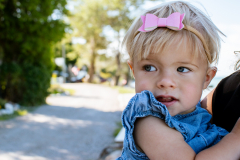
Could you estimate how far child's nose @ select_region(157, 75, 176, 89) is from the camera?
1.13 m

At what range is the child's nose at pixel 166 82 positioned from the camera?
1126 millimetres

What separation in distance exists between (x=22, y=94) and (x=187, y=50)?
28.2 feet

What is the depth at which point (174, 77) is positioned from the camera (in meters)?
1.16

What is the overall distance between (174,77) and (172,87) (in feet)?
0.16

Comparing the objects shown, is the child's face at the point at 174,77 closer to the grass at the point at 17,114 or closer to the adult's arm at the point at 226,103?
the adult's arm at the point at 226,103

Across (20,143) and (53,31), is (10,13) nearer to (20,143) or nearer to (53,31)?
(53,31)

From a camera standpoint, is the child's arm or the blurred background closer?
the child's arm

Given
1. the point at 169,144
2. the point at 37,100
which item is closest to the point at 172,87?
the point at 169,144

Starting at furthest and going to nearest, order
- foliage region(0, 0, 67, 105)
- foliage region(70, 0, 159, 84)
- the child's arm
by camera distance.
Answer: foliage region(70, 0, 159, 84), foliage region(0, 0, 67, 105), the child's arm

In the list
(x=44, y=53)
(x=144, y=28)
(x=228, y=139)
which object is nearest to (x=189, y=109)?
(x=228, y=139)

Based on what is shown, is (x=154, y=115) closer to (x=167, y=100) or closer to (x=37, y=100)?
(x=167, y=100)

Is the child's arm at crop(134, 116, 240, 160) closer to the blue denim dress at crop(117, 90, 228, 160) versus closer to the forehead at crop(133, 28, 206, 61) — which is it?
the blue denim dress at crop(117, 90, 228, 160)

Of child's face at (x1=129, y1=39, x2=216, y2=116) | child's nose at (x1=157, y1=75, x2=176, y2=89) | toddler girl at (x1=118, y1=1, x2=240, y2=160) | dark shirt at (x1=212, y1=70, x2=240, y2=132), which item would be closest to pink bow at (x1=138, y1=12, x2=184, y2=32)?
toddler girl at (x1=118, y1=1, x2=240, y2=160)

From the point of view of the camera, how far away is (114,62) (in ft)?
92.6
